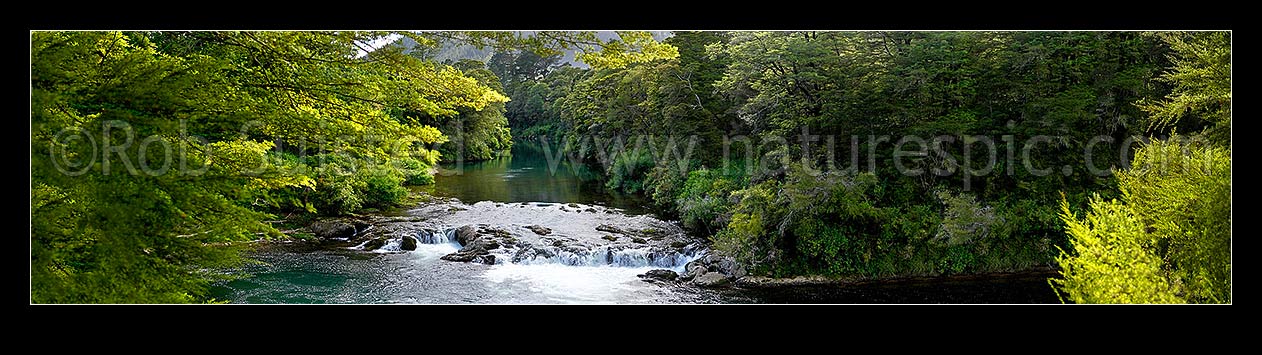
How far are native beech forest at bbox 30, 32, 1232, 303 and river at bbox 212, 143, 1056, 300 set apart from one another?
0.77 meters

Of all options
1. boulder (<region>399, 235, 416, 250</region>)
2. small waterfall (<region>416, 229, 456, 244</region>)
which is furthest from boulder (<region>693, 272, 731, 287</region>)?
boulder (<region>399, 235, 416, 250</region>)

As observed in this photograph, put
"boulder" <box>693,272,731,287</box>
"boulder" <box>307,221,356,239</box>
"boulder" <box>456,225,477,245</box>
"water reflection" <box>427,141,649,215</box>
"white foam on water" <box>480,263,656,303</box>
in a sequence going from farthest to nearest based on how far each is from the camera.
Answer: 1. "water reflection" <box>427,141,649,215</box>
2. "boulder" <box>307,221,356,239</box>
3. "boulder" <box>456,225,477,245</box>
4. "boulder" <box>693,272,731,287</box>
5. "white foam on water" <box>480,263,656,303</box>

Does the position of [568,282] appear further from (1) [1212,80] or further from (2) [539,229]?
(1) [1212,80]

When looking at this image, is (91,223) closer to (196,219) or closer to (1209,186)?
(196,219)

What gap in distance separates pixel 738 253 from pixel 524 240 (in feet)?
12.4

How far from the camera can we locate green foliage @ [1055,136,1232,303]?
226 inches

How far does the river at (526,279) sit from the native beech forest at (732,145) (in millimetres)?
775

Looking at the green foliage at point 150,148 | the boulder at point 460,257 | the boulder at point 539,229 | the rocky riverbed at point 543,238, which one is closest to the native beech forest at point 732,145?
the green foliage at point 150,148

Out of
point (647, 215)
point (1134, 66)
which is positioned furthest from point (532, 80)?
point (1134, 66)

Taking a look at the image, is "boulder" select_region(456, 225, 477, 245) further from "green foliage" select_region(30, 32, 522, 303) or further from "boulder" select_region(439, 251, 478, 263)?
"green foliage" select_region(30, 32, 522, 303)

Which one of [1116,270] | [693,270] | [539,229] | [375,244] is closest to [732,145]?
[539,229]

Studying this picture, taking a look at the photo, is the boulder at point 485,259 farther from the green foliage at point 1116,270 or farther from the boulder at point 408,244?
the green foliage at point 1116,270

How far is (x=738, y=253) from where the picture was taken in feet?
41.5

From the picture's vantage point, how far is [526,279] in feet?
38.8
